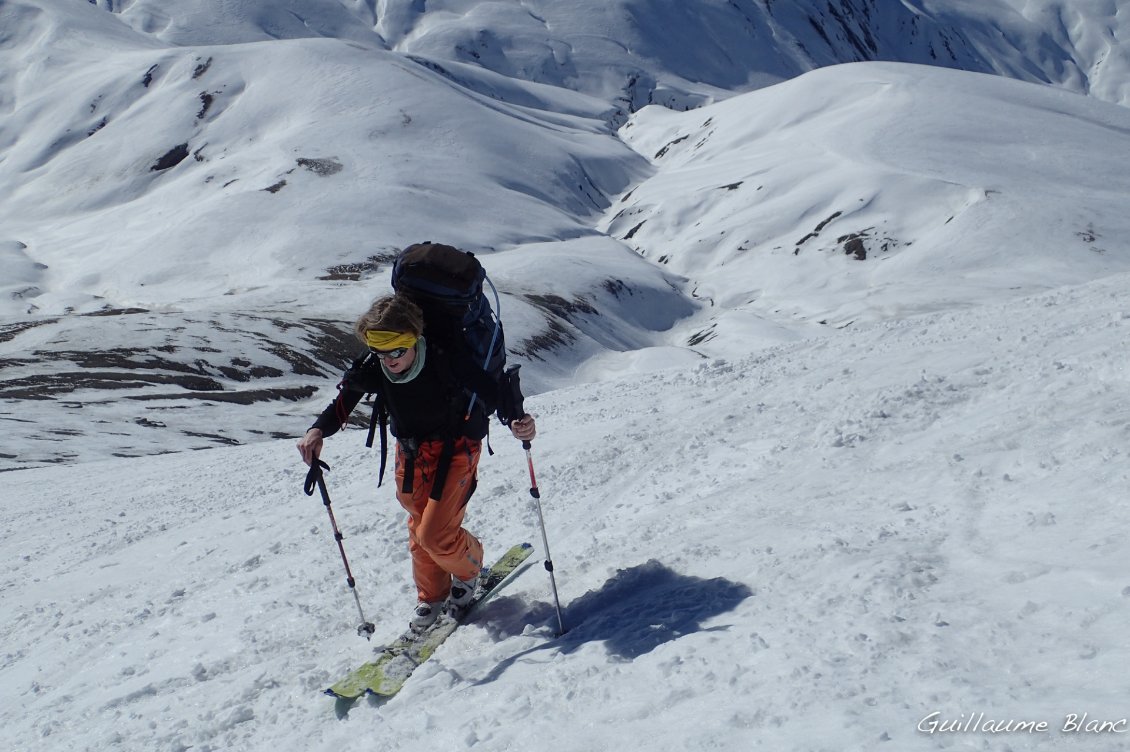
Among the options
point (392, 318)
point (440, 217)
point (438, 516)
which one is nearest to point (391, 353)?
point (392, 318)

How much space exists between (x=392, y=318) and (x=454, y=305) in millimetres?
604

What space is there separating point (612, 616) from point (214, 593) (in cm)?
488

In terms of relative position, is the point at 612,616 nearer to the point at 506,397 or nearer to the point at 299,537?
the point at 506,397

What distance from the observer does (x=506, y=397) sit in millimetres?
6559

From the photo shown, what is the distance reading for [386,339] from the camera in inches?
247

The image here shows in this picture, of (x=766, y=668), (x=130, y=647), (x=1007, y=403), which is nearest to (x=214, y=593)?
(x=130, y=647)

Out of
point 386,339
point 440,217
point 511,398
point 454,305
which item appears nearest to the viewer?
point 386,339

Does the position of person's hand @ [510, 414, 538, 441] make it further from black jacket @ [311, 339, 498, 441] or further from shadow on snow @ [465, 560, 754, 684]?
shadow on snow @ [465, 560, 754, 684]

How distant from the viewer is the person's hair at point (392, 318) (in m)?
6.27

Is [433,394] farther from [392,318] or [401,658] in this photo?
[401,658]

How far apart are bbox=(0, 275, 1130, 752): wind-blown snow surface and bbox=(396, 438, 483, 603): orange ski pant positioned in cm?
52

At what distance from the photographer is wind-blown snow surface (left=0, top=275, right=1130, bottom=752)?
4641 millimetres

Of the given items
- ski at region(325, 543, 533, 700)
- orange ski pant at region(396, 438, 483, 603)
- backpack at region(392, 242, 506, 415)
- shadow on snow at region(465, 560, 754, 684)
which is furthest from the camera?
orange ski pant at region(396, 438, 483, 603)

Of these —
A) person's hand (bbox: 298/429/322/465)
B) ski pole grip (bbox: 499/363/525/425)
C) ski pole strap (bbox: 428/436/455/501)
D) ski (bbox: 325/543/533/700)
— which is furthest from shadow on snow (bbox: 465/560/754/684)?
person's hand (bbox: 298/429/322/465)
